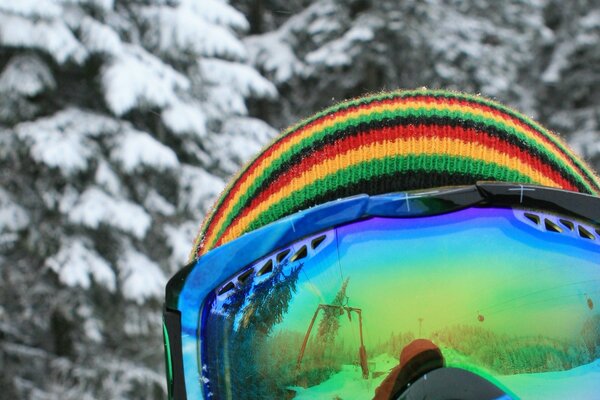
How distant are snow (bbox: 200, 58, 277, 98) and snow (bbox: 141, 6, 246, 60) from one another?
2.17 ft

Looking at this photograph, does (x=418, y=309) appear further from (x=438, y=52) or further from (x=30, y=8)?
(x=438, y=52)

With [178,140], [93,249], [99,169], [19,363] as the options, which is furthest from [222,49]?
[19,363]

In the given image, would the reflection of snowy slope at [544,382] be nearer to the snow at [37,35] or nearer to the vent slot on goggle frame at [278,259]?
the vent slot on goggle frame at [278,259]

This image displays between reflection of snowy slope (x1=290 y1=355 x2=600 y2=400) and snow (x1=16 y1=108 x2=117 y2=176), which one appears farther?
snow (x1=16 y1=108 x2=117 y2=176)

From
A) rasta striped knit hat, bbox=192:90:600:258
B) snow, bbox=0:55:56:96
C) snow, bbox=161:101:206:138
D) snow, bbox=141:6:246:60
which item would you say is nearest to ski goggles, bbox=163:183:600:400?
rasta striped knit hat, bbox=192:90:600:258

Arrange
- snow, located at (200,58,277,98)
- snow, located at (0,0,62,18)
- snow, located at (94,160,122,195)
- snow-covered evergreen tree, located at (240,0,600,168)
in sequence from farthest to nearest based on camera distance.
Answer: snow-covered evergreen tree, located at (240,0,600,168)
snow, located at (200,58,277,98)
snow, located at (94,160,122,195)
snow, located at (0,0,62,18)

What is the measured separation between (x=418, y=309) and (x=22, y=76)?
553 cm

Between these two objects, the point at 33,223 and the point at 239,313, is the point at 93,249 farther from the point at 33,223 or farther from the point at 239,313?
the point at 239,313

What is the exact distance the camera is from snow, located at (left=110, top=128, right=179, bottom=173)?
5785mm

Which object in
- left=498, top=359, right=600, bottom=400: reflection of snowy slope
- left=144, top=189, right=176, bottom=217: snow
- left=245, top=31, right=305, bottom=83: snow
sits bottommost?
left=498, top=359, right=600, bottom=400: reflection of snowy slope

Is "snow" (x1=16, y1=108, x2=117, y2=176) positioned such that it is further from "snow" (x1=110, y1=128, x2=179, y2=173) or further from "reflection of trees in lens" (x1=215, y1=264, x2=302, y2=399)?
"reflection of trees in lens" (x1=215, y1=264, x2=302, y2=399)

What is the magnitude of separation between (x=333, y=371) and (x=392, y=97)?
17.3 inches

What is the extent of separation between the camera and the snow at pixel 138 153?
5.79m

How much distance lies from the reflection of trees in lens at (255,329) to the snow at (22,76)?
534 centimetres
